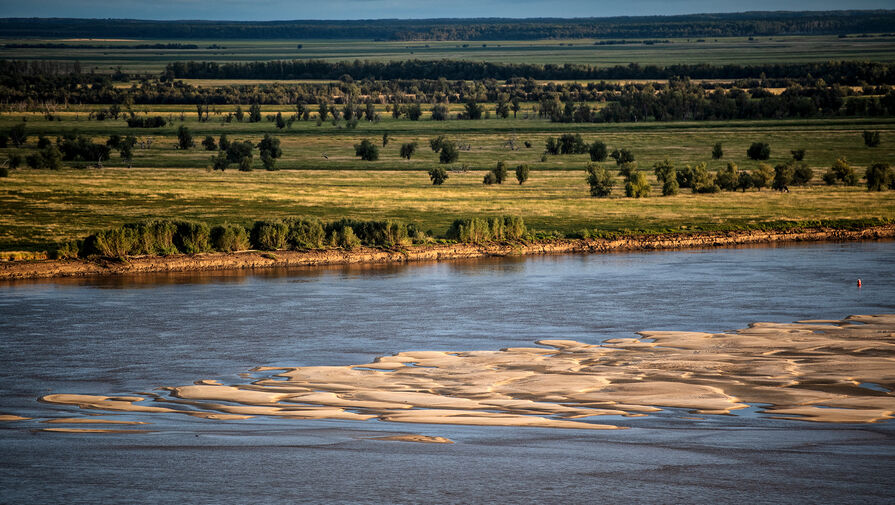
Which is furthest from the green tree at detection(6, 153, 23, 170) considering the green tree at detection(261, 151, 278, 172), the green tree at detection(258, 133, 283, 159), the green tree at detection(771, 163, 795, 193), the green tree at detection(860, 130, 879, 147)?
the green tree at detection(860, 130, 879, 147)

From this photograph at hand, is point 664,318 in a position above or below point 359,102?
below

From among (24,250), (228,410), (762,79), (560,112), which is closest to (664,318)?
(228,410)

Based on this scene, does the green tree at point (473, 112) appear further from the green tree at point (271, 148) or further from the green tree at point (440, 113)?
the green tree at point (271, 148)

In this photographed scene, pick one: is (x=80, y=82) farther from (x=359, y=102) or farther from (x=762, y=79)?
(x=762, y=79)

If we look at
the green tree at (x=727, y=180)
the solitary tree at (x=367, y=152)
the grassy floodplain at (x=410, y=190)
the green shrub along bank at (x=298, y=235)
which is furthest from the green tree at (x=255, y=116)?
the green shrub along bank at (x=298, y=235)

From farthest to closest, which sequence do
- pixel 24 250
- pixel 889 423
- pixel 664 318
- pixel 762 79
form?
pixel 762 79
pixel 24 250
pixel 664 318
pixel 889 423

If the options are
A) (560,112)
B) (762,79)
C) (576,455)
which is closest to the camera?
(576,455)

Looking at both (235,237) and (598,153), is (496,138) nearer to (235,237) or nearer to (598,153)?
(598,153)

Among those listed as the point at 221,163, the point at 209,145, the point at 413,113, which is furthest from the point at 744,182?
the point at 413,113
